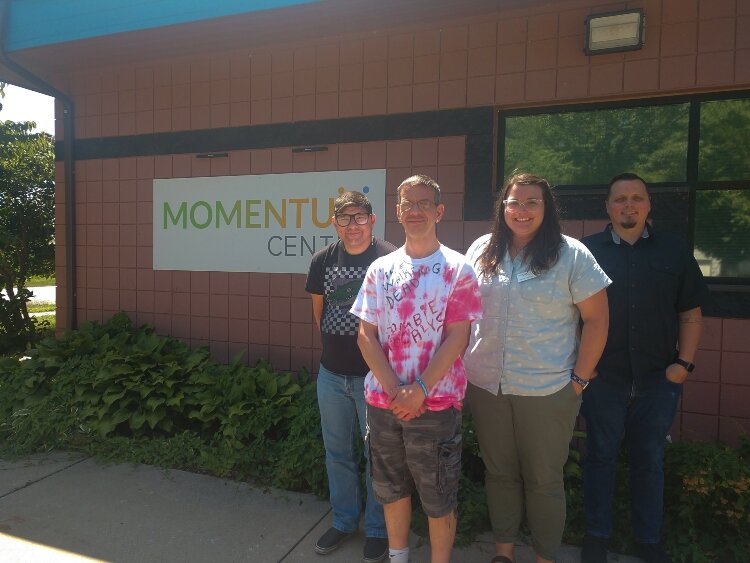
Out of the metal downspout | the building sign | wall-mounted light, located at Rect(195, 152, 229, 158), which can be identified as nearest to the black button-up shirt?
the building sign

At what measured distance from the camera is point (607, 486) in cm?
276

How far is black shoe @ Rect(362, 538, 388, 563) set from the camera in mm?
2791

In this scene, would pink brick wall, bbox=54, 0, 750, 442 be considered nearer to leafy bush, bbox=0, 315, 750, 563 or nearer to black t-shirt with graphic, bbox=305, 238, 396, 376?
leafy bush, bbox=0, 315, 750, 563

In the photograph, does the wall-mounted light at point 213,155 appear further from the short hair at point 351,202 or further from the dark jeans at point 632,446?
the dark jeans at point 632,446

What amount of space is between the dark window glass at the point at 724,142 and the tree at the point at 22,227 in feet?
22.9

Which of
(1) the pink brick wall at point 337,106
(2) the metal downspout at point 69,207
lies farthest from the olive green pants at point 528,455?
(2) the metal downspout at point 69,207

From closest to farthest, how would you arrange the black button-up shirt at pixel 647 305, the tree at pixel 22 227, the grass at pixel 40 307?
the black button-up shirt at pixel 647 305 → the tree at pixel 22 227 → the grass at pixel 40 307

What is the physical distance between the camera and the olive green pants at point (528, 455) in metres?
2.38

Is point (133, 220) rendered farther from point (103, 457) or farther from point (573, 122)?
point (573, 122)

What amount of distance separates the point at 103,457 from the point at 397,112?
3.37 metres

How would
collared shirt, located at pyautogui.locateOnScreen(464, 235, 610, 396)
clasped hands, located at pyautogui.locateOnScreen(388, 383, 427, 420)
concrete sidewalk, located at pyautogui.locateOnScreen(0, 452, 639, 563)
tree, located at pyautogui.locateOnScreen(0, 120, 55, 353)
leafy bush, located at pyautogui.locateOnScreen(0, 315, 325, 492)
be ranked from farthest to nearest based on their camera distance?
tree, located at pyautogui.locateOnScreen(0, 120, 55, 353) → leafy bush, located at pyautogui.locateOnScreen(0, 315, 325, 492) → concrete sidewalk, located at pyautogui.locateOnScreen(0, 452, 639, 563) → collared shirt, located at pyautogui.locateOnScreen(464, 235, 610, 396) → clasped hands, located at pyautogui.locateOnScreen(388, 383, 427, 420)

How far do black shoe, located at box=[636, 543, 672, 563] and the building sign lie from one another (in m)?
2.74

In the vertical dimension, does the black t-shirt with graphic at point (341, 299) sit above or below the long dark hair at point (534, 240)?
→ below

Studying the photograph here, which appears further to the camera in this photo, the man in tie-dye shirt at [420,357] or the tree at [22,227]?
the tree at [22,227]
